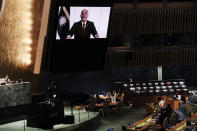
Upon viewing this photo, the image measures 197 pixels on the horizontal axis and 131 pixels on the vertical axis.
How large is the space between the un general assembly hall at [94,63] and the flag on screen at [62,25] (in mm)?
41

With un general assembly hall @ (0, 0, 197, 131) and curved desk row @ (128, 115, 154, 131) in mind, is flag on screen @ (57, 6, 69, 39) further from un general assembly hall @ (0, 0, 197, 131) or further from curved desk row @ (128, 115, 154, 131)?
curved desk row @ (128, 115, 154, 131)

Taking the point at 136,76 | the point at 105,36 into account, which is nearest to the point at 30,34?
the point at 105,36

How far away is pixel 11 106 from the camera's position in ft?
41.2

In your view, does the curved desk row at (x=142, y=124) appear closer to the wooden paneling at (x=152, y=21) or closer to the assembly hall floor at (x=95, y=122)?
the assembly hall floor at (x=95, y=122)

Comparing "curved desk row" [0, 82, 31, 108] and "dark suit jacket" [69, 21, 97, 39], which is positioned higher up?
"dark suit jacket" [69, 21, 97, 39]

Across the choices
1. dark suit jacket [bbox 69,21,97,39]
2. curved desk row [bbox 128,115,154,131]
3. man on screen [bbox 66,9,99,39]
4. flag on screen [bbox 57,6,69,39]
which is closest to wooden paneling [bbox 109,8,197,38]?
dark suit jacket [bbox 69,21,97,39]

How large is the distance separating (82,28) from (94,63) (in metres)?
2.06

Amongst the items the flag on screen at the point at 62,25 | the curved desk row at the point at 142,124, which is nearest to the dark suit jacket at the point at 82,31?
the flag on screen at the point at 62,25

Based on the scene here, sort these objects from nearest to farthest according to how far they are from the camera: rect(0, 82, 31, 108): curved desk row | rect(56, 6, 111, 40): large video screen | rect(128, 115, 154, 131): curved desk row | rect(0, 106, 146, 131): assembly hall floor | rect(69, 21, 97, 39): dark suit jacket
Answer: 1. rect(128, 115, 154, 131): curved desk row
2. rect(0, 106, 146, 131): assembly hall floor
3. rect(0, 82, 31, 108): curved desk row
4. rect(56, 6, 111, 40): large video screen
5. rect(69, 21, 97, 39): dark suit jacket

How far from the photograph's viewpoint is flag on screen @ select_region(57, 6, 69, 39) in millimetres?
14675

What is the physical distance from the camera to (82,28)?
50.6ft

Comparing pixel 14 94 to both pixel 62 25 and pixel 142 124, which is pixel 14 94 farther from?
pixel 142 124

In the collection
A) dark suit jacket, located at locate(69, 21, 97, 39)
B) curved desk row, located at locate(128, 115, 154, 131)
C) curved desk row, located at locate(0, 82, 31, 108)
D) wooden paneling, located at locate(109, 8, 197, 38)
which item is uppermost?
wooden paneling, located at locate(109, 8, 197, 38)

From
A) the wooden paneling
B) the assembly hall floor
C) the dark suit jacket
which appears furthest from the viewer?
the wooden paneling
